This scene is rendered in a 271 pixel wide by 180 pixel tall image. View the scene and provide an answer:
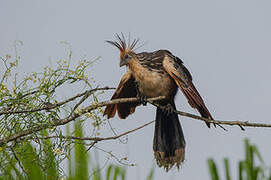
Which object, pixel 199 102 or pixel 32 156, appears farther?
pixel 199 102

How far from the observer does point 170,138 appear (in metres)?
4.45

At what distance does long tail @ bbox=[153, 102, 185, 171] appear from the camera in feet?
14.0

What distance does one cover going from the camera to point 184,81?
4.01 m

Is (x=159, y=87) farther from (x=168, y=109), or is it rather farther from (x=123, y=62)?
(x=123, y=62)

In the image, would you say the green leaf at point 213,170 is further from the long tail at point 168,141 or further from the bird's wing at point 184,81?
the long tail at point 168,141

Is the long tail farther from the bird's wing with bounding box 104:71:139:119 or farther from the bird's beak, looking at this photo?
the bird's beak

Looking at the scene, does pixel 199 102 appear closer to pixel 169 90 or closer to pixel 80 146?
pixel 169 90

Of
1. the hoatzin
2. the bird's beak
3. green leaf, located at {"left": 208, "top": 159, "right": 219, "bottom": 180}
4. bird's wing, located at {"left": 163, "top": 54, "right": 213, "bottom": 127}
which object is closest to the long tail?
the hoatzin

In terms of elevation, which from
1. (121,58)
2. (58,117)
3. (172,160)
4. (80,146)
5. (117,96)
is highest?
(121,58)

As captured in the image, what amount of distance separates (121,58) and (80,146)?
9.14 feet

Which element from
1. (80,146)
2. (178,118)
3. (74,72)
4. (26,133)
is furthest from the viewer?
(178,118)

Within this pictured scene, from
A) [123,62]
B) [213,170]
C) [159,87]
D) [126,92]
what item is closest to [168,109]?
[159,87]

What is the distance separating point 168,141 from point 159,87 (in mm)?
668

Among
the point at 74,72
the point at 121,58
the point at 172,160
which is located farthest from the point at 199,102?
the point at 74,72
